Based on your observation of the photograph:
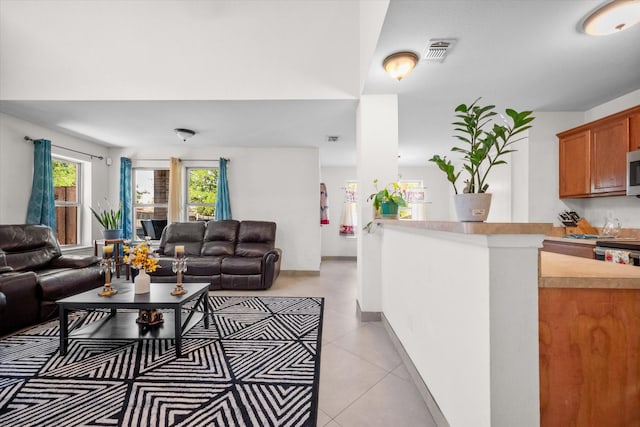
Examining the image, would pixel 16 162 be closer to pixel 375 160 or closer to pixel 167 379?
pixel 167 379

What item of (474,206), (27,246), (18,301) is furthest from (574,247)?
(27,246)

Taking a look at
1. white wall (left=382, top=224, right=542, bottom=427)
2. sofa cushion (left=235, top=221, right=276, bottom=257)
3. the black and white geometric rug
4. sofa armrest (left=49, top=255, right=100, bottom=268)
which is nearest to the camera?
white wall (left=382, top=224, right=542, bottom=427)

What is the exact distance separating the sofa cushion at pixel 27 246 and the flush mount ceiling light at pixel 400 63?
180 inches

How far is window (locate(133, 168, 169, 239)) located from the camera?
5.51 m

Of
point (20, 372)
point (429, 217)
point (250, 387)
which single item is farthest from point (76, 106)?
point (429, 217)

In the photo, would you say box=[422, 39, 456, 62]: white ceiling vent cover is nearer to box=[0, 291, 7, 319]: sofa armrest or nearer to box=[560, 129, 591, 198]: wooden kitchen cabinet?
box=[560, 129, 591, 198]: wooden kitchen cabinet

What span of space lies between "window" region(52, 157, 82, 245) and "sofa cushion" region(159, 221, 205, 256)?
1680mm

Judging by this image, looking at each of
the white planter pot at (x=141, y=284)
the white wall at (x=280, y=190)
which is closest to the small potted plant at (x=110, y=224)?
the white wall at (x=280, y=190)

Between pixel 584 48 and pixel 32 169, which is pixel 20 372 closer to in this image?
pixel 32 169

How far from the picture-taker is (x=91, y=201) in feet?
16.3

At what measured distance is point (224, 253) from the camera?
4590mm

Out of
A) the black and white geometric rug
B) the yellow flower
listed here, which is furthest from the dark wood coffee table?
the yellow flower

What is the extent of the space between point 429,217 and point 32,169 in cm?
770

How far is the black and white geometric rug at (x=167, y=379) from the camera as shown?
1534 mm
